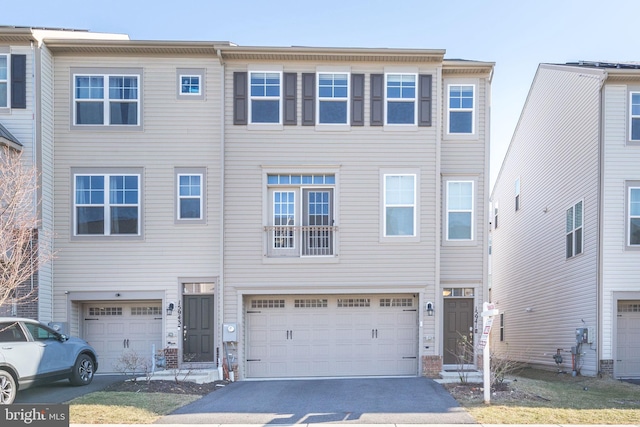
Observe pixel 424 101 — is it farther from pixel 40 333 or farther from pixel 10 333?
pixel 10 333

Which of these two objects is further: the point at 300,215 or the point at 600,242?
the point at 300,215

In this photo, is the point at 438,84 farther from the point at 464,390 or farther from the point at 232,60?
the point at 464,390

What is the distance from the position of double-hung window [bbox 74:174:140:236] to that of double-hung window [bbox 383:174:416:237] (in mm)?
6453

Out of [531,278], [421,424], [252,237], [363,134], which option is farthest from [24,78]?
[531,278]

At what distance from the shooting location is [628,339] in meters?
16.4

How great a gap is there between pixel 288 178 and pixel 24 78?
6999 mm

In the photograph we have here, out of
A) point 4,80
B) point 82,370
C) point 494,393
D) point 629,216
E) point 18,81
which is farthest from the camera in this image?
point 629,216

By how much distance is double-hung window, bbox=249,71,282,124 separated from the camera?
635 inches

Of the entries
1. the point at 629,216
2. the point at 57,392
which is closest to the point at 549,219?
the point at 629,216

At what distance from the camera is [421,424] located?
983 cm

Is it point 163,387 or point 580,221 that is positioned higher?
point 580,221

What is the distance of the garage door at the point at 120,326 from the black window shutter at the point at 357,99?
7095 mm
